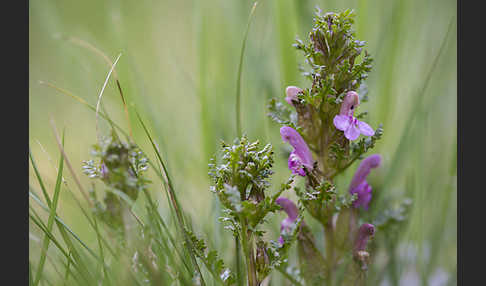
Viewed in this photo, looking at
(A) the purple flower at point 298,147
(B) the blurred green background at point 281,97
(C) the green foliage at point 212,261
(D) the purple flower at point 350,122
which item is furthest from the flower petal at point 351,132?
(B) the blurred green background at point 281,97

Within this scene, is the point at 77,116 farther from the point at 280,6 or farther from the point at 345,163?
the point at 345,163

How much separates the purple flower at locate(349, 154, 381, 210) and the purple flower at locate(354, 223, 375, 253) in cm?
12

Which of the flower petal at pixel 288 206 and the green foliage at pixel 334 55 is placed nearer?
the green foliage at pixel 334 55

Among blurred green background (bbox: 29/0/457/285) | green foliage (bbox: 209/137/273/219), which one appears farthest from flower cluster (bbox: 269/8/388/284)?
blurred green background (bbox: 29/0/457/285)

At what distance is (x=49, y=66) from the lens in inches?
167

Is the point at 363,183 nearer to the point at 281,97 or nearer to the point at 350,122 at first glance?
the point at 350,122

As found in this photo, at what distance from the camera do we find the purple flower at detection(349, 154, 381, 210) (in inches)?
56.1

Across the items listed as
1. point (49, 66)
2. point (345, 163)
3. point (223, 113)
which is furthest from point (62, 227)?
point (49, 66)

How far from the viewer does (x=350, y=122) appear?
1.17 meters

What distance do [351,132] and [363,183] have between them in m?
0.37

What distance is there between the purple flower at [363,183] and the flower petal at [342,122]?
0.34m

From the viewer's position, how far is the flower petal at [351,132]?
3.65ft

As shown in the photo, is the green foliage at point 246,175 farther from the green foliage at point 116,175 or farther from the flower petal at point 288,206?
the flower petal at point 288,206

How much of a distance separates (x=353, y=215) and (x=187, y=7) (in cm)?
387
